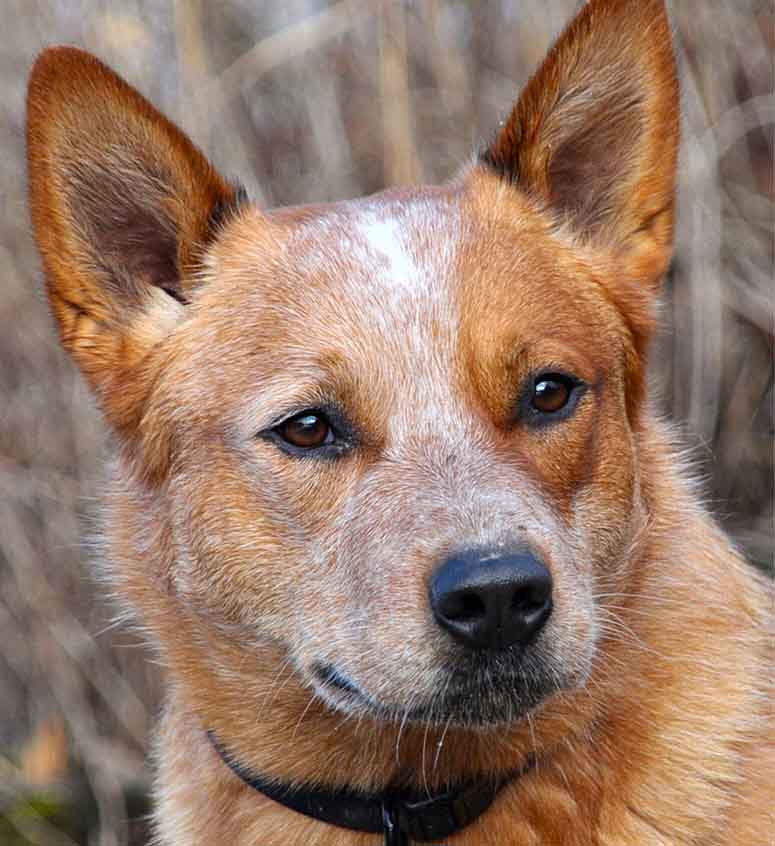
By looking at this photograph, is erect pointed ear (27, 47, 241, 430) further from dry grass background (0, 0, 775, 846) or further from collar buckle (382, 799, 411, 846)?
dry grass background (0, 0, 775, 846)

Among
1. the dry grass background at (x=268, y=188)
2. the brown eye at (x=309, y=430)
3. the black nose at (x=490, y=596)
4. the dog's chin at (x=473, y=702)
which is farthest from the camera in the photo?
the dry grass background at (x=268, y=188)

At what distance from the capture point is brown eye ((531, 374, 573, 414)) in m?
2.53


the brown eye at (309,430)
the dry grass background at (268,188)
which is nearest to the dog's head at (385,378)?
the brown eye at (309,430)

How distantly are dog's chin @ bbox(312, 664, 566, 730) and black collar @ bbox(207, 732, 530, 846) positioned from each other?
9.3 inches

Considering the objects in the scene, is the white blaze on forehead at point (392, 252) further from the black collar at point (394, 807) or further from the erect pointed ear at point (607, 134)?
the black collar at point (394, 807)

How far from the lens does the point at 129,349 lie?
9.14 feet

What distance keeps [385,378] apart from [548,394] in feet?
1.02

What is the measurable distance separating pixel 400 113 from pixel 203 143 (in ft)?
2.21

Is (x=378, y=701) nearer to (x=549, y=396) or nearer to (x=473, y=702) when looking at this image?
(x=473, y=702)

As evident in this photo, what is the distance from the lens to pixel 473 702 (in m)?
2.25

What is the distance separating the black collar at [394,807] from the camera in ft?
8.22

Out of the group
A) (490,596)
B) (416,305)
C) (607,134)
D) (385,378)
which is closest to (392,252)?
(416,305)

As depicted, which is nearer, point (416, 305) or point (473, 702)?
point (473, 702)

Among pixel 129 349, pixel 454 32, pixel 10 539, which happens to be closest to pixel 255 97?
pixel 454 32
